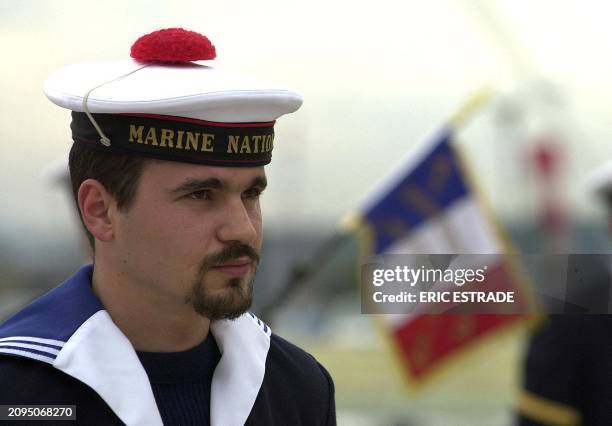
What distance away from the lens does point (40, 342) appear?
2277mm

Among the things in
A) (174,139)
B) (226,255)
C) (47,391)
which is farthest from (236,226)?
(47,391)

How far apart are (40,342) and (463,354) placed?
10.8 ft

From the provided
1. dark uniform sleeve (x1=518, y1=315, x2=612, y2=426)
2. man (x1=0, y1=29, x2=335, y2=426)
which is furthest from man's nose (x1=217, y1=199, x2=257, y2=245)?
dark uniform sleeve (x1=518, y1=315, x2=612, y2=426)

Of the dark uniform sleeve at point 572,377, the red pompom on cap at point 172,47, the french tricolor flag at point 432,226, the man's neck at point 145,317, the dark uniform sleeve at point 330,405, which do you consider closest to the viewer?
the man's neck at point 145,317

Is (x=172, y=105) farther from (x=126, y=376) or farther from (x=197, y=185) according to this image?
(x=126, y=376)

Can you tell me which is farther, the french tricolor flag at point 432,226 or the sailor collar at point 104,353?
the french tricolor flag at point 432,226

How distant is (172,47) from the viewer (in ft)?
7.98

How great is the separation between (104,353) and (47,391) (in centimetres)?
12

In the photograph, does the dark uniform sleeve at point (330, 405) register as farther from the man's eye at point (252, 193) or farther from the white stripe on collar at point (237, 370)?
the man's eye at point (252, 193)

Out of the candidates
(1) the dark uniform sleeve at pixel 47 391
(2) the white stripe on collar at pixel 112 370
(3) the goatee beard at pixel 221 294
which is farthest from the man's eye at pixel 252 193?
(1) the dark uniform sleeve at pixel 47 391

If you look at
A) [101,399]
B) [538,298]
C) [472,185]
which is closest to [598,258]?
[538,298]

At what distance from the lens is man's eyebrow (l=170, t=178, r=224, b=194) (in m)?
2.26

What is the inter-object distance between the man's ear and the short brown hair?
0.05ft

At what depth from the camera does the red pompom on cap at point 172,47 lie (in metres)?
2.44
